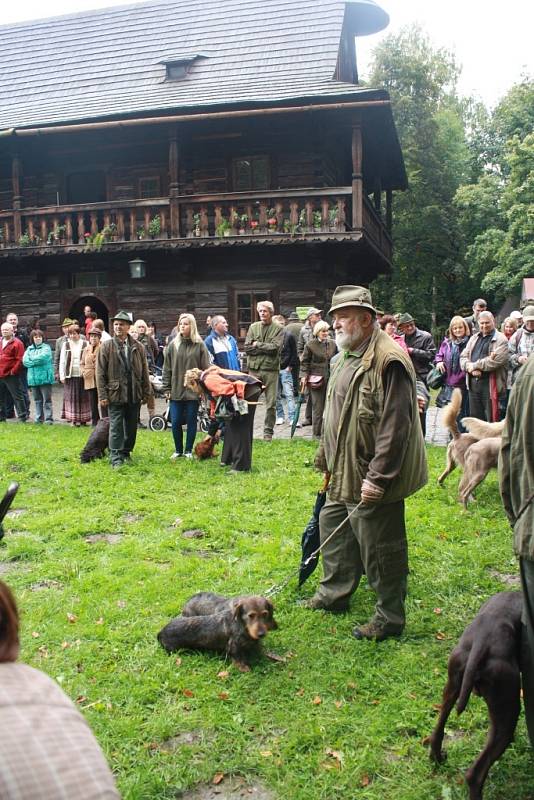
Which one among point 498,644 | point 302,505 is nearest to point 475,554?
point 302,505

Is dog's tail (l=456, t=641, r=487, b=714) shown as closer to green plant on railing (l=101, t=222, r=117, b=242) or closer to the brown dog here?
the brown dog

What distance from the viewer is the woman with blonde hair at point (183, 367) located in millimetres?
9414

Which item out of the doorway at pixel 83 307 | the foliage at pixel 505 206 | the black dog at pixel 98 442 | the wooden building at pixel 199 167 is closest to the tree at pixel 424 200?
the foliage at pixel 505 206

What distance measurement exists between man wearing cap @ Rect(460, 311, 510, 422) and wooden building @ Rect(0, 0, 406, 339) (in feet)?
23.9

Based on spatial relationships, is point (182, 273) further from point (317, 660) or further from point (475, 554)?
point (317, 660)

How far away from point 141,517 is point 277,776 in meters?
4.22

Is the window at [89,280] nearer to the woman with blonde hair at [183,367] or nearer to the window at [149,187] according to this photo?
the window at [149,187]

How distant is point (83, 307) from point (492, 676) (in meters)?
19.8

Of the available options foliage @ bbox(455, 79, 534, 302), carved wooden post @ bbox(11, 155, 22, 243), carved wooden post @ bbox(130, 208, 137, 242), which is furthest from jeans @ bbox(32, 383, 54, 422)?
foliage @ bbox(455, 79, 534, 302)

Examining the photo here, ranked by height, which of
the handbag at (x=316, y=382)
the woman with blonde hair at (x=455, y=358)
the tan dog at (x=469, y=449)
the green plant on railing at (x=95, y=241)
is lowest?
the tan dog at (x=469, y=449)

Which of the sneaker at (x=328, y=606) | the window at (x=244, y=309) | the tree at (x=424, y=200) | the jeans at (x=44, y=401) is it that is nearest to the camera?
the sneaker at (x=328, y=606)

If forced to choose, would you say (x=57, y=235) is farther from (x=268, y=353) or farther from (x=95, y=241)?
(x=268, y=353)

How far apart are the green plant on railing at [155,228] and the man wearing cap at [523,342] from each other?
33.1ft

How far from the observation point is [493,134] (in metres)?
33.9
